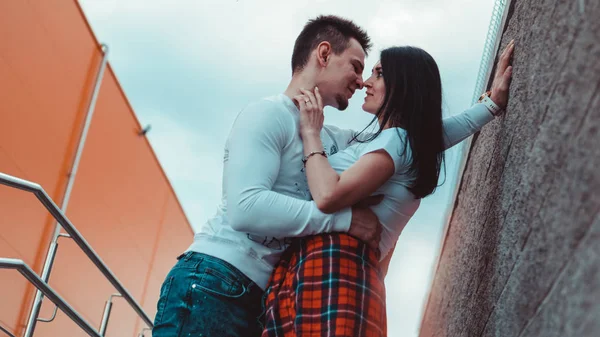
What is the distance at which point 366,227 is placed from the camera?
5.78ft

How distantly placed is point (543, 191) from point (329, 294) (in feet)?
2.05

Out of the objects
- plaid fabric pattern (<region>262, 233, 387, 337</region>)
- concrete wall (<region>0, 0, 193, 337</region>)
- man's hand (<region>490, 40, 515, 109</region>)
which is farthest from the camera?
concrete wall (<region>0, 0, 193, 337</region>)

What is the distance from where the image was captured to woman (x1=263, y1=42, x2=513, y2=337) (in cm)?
166

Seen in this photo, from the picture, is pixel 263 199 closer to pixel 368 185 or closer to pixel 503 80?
pixel 368 185

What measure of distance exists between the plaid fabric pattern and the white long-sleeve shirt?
6cm

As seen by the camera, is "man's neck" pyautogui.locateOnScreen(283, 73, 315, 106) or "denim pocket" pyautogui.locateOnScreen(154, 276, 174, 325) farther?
"man's neck" pyautogui.locateOnScreen(283, 73, 315, 106)

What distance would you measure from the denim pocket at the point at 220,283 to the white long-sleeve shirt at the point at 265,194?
36 millimetres

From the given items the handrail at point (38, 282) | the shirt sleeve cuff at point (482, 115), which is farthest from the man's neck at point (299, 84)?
the handrail at point (38, 282)

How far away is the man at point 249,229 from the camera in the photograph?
173cm

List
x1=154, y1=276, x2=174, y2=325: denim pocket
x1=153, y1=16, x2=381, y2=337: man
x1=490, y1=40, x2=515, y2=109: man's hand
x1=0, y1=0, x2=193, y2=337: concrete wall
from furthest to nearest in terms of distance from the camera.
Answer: x1=0, y1=0, x2=193, y2=337: concrete wall → x1=490, y1=40, x2=515, y2=109: man's hand → x1=154, y1=276, x2=174, y2=325: denim pocket → x1=153, y1=16, x2=381, y2=337: man

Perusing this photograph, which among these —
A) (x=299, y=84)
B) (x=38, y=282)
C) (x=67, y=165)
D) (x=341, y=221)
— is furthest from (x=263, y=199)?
(x=67, y=165)

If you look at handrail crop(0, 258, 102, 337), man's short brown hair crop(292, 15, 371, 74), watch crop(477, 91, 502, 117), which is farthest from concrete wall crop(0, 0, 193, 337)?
watch crop(477, 91, 502, 117)

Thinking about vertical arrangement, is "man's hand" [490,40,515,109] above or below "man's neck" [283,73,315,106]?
below

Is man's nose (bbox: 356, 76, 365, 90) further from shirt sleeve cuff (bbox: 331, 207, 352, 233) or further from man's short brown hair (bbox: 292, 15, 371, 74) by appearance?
shirt sleeve cuff (bbox: 331, 207, 352, 233)
